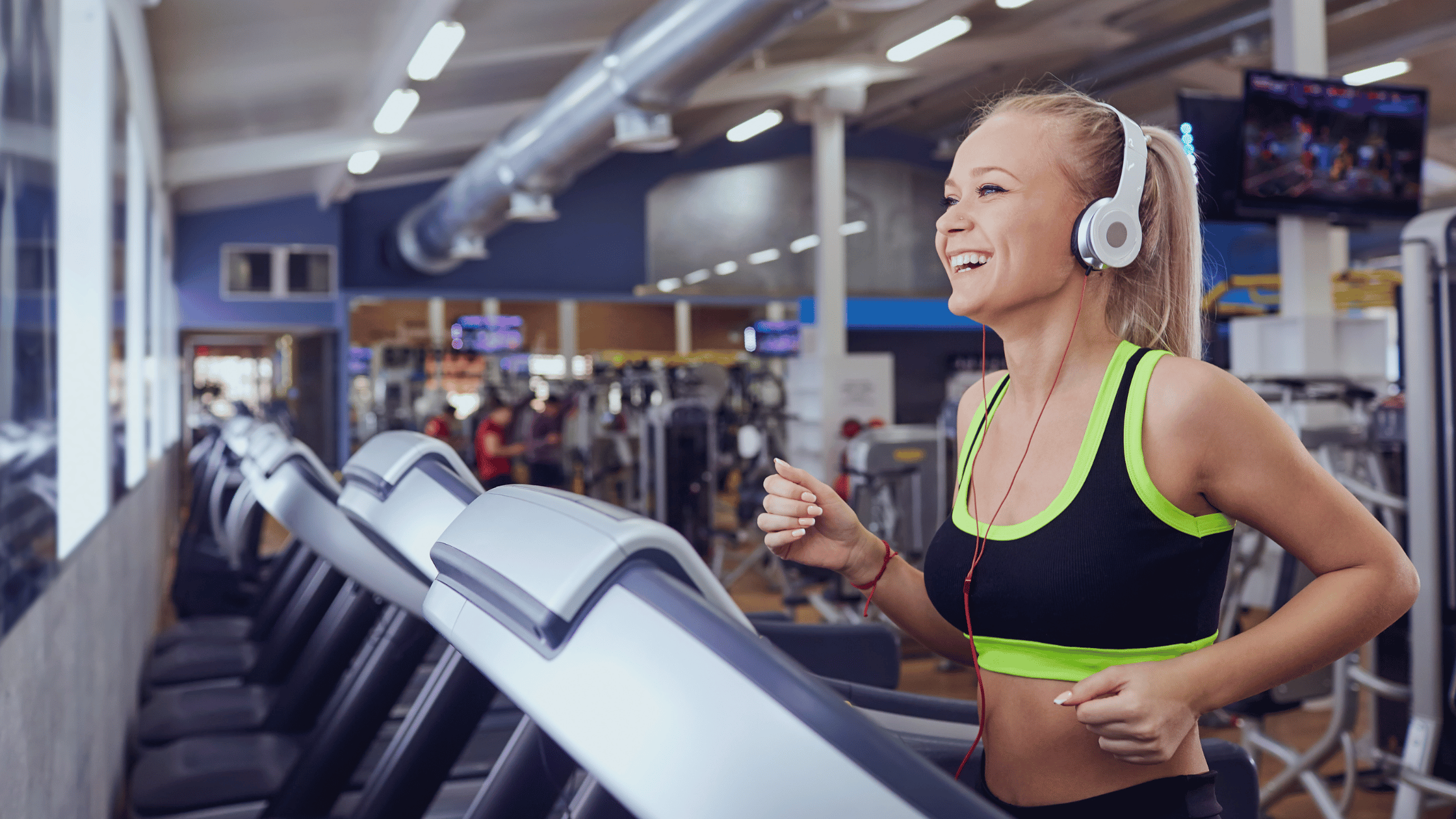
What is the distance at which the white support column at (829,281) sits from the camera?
27.5 ft

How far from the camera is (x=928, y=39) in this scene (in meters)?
7.67

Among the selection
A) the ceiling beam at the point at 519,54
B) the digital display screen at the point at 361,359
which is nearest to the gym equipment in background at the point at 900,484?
the ceiling beam at the point at 519,54

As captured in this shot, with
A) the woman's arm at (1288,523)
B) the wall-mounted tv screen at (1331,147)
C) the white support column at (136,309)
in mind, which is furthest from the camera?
the white support column at (136,309)

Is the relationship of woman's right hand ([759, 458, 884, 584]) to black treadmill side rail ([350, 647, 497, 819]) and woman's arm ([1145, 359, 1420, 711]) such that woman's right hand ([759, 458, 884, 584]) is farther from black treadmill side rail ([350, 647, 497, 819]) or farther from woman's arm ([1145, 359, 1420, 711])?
black treadmill side rail ([350, 647, 497, 819])

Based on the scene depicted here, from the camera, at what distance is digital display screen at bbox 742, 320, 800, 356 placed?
11945 millimetres

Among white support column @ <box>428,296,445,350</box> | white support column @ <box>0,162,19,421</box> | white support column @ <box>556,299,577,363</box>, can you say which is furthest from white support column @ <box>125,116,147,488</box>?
white support column @ <box>556,299,577,363</box>

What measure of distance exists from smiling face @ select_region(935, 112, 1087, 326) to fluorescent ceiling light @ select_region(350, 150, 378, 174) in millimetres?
8370

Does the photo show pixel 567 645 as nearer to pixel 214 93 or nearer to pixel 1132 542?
pixel 1132 542


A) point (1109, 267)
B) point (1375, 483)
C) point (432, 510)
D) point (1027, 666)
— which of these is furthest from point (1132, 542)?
point (1375, 483)

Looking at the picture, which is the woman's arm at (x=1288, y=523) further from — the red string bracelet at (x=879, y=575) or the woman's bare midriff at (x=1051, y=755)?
the red string bracelet at (x=879, y=575)

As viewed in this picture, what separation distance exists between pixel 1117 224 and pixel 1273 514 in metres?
0.29

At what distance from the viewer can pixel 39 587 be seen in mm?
1559

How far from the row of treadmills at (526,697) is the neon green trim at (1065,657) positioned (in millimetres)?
168

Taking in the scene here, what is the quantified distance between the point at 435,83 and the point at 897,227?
700 cm
